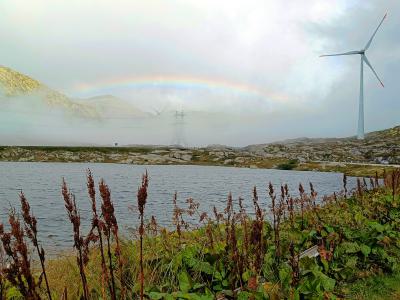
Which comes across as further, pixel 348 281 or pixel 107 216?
pixel 348 281

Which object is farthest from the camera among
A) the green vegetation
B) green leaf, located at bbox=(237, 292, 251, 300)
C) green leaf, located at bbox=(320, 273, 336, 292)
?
green leaf, located at bbox=(320, 273, 336, 292)

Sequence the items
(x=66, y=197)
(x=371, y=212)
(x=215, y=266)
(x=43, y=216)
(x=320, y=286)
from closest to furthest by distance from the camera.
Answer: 1. (x=66, y=197)
2. (x=320, y=286)
3. (x=215, y=266)
4. (x=371, y=212)
5. (x=43, y=216)

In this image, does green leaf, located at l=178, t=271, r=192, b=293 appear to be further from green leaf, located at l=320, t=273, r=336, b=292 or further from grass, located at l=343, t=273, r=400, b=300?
grass, located at l=343, t=273, r=400, b=300

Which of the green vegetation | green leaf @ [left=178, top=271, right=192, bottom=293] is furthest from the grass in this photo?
green leaf @ [left=178, top=271, right=192, bottom=293]

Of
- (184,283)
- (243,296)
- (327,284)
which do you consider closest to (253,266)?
(243,296)

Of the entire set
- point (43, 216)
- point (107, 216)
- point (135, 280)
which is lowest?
point (43, 216)

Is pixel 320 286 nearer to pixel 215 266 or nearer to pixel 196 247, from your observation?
pixel 215 266

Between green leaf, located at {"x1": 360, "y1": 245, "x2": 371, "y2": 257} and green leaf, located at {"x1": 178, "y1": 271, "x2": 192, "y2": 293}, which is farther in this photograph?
green leaf, located at {"x1": 360, "y1": 245, "x2": 371, "y2": 257}

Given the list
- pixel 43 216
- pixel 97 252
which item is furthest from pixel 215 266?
pixel 43 216

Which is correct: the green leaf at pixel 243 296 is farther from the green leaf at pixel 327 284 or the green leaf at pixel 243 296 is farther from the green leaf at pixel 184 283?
the green leaf at pixel 327 284

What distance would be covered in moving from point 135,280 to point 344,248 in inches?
235

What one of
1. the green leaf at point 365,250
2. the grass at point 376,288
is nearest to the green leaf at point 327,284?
the grass at point 376,288

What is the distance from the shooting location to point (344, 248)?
1127 cm

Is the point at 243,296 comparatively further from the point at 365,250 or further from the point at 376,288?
the point at 365,250
